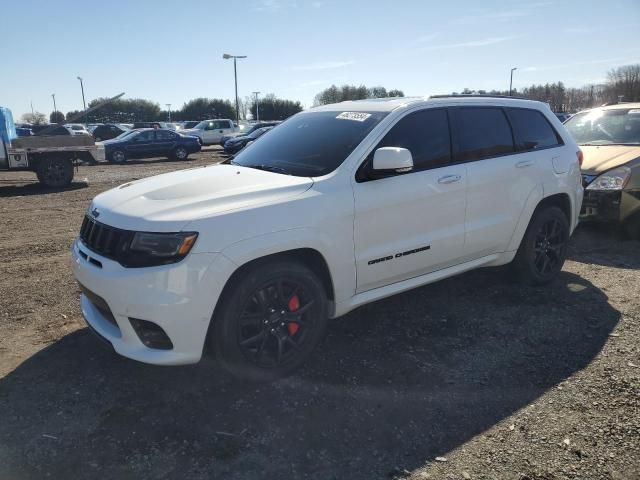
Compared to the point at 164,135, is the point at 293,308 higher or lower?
lower

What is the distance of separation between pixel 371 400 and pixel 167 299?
142 cm

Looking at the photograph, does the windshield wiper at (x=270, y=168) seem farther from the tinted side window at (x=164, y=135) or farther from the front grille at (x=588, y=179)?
the tinted side window at (x=164, y=135)

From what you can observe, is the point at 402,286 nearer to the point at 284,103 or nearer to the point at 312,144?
the point at 312,144

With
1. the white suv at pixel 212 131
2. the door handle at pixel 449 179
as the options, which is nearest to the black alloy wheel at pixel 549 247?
the door handle at pixel 449 179

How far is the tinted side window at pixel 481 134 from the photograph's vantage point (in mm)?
4348

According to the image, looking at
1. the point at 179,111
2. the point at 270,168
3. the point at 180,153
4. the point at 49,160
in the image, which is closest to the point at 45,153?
the point at 49,160

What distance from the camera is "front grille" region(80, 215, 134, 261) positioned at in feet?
10.2

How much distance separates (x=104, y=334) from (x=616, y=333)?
3.92 m

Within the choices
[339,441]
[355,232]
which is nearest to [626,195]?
[355,232]

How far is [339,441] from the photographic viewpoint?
9.49ft

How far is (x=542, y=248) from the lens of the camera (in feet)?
16.7

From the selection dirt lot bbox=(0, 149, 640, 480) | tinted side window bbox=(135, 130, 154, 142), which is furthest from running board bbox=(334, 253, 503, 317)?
tinted side window bbox=(135, 130, 154, 142)

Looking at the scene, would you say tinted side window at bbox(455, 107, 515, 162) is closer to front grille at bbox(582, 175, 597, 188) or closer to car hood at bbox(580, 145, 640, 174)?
front grille at bbox(582, 175, 597, 188)

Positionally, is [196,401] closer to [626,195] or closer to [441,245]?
[441,245]
